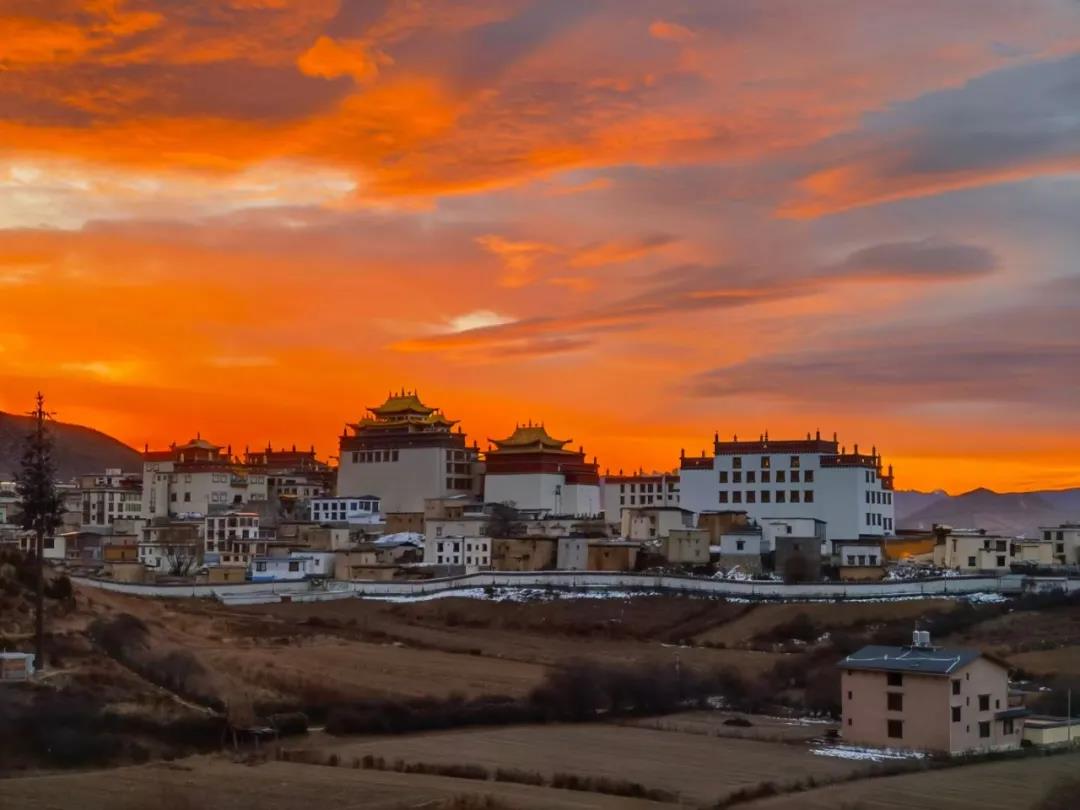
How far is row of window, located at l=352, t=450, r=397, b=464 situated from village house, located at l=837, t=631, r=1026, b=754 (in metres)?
70.3

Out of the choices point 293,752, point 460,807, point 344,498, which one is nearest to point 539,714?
point 293,752

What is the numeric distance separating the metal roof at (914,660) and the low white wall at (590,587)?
82.6 ft

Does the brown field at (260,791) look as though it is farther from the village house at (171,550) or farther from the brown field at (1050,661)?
the village house at (171,550)

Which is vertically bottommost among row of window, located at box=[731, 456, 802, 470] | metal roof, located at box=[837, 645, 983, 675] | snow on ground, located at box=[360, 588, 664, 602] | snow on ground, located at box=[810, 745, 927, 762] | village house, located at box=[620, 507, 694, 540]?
snow on ground, located at box=[810, 745, 927, 762]

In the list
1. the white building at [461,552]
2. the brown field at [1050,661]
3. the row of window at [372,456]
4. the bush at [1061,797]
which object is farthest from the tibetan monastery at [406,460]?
the bush at [1061,797]

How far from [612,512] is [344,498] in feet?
62.0

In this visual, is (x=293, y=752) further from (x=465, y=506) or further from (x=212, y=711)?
(x=465, y=506)

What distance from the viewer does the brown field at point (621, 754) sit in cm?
3806

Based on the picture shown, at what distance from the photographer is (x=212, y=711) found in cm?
4519

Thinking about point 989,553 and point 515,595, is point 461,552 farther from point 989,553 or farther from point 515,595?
point 989,553

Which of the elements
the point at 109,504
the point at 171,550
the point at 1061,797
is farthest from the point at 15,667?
the point at 109,504

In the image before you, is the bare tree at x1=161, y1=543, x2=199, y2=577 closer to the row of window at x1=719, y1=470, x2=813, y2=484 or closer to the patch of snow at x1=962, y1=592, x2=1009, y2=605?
the row of window at x1=719, y1=470, x2=813, y2=484

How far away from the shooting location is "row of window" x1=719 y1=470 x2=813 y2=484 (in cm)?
9019

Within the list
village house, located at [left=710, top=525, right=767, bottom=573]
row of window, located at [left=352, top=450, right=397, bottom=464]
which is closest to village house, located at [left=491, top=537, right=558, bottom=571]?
village house, located at [left=710, top=525, right=767, bottom=573]
